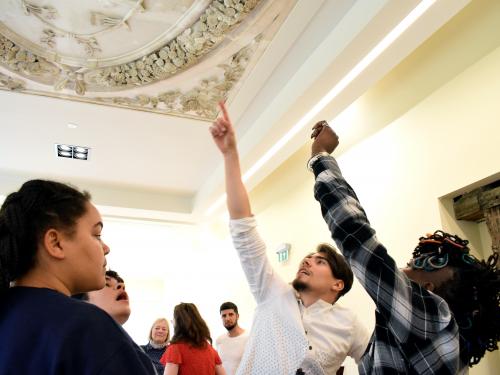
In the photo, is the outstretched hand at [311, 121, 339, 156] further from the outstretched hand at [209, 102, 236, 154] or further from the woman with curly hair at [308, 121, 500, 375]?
the outstretched hand at [209, 102, 236, 154]

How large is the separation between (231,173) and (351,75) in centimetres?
202

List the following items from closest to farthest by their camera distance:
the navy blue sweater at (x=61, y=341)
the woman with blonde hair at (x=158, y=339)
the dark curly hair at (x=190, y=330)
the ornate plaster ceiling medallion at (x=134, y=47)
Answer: the navy blue sweater at (x=61, y=341) → the dark curly hair at (x=190, y=330) → the ornate plaster ceiling medallion at (x=134, y=47) → the woman with blonde hair at (x=158, y=339)

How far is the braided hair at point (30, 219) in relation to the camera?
82 cm

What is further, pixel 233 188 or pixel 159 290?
pixel 159 290

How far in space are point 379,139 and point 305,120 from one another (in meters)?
0.63

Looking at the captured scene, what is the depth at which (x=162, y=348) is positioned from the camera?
12.6ft

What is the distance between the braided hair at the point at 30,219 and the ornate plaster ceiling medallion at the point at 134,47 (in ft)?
8.63

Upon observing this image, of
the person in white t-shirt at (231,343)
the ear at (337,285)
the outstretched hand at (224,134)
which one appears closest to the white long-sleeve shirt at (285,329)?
the ear at (337,285)

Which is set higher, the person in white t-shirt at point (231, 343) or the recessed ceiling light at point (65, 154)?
the recessed ceiling light at point (65, 154)

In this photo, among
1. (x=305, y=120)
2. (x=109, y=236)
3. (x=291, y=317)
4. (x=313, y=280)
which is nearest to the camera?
(x=291, y=317)

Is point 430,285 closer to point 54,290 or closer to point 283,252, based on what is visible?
point 54,290

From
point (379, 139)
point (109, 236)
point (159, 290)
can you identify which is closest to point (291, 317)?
point (379, 139)

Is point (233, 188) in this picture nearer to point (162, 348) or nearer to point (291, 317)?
point (291, 317)

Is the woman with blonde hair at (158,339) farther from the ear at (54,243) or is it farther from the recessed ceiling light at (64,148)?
the ear at (54,243)
